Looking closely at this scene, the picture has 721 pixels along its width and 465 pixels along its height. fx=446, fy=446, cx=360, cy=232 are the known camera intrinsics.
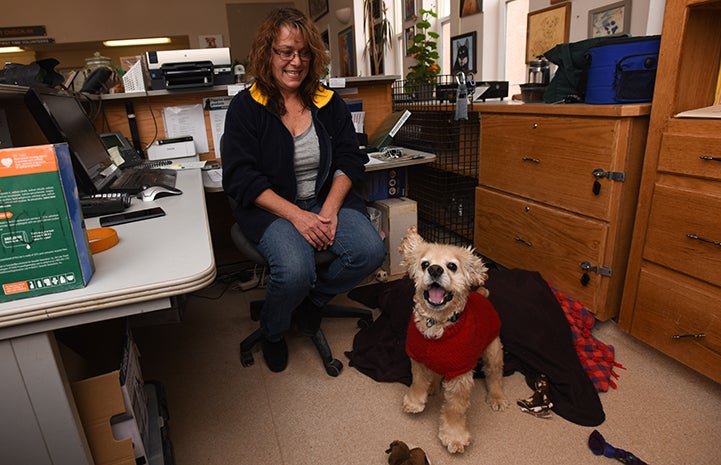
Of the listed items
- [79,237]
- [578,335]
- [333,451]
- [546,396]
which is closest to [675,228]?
[578,335]

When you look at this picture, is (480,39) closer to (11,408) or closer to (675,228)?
(675,228)

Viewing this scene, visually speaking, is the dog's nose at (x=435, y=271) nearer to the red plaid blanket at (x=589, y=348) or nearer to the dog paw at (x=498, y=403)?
the dog paw at (x=498, y=403)

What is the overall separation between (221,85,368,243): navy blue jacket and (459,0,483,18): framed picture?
2285 millimetres

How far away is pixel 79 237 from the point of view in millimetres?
729

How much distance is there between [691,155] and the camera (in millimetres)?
1307

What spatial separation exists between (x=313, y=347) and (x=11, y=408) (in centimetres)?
114

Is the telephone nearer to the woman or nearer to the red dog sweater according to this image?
the woman

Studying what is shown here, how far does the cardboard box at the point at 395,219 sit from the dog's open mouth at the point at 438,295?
3.52ft

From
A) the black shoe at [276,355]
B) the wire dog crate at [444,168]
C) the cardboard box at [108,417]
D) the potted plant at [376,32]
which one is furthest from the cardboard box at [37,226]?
the potted plant at [376,32]

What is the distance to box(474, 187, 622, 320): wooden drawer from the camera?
1636 millimetres

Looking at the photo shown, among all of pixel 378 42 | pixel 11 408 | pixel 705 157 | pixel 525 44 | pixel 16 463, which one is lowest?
pixel 16 463

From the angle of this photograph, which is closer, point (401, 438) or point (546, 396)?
point (401, 438)

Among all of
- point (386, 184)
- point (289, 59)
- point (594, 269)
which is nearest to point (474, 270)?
point (594, 269)

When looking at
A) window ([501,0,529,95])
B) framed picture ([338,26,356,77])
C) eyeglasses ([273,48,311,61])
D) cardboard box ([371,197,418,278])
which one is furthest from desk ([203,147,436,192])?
framed picture ([338,26,356,77])
